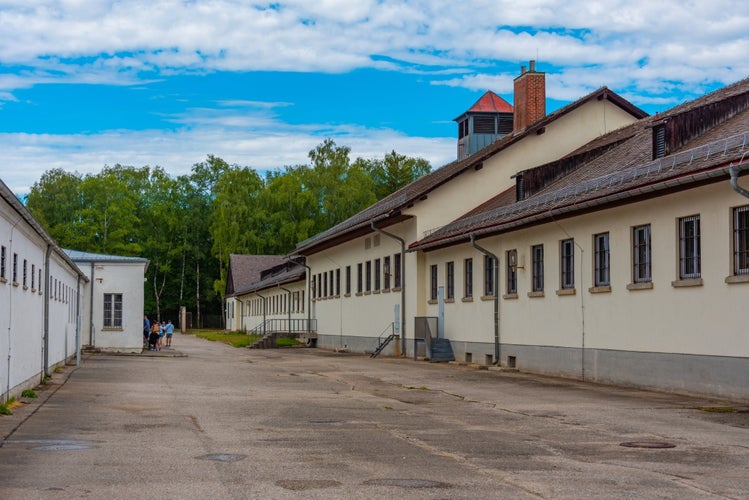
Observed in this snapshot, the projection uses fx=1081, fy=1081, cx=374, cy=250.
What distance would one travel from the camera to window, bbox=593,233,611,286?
2441 cm

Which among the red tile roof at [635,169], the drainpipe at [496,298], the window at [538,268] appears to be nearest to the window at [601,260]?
the red tile roof at [635,169]

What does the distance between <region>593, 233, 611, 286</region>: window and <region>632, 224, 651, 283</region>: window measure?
4.27 feet

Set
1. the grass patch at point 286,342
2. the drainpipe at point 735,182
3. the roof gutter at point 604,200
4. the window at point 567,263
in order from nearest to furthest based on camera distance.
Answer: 1. the drainpipe at point 735,182
2. the roof gutter at point 604,200
3. the window at point 567,263
4. the grass patch at point 286,342

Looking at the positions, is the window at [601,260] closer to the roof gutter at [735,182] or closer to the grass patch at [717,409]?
the roof gutter at [735,182]

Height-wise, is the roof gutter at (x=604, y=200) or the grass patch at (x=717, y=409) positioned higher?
the roof gutter at (x=604, y=200)

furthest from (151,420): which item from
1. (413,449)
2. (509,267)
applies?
(509,267)

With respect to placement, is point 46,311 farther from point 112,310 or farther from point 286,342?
point 286,342

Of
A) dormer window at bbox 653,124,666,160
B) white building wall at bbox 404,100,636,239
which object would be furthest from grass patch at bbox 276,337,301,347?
dormer window at bbox 653,124,666,160

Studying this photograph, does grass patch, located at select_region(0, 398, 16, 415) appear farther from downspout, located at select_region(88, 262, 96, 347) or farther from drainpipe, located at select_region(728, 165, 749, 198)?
downspout, located at select_region(88, 262, 96, 347)

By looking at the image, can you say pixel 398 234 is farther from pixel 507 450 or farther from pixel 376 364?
pixel 507 450

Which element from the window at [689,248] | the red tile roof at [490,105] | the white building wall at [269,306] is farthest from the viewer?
the white building wall at [269,306]

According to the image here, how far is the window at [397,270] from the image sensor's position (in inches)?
1583

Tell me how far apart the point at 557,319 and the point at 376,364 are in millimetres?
8993

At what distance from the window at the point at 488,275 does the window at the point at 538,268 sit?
119 inches
